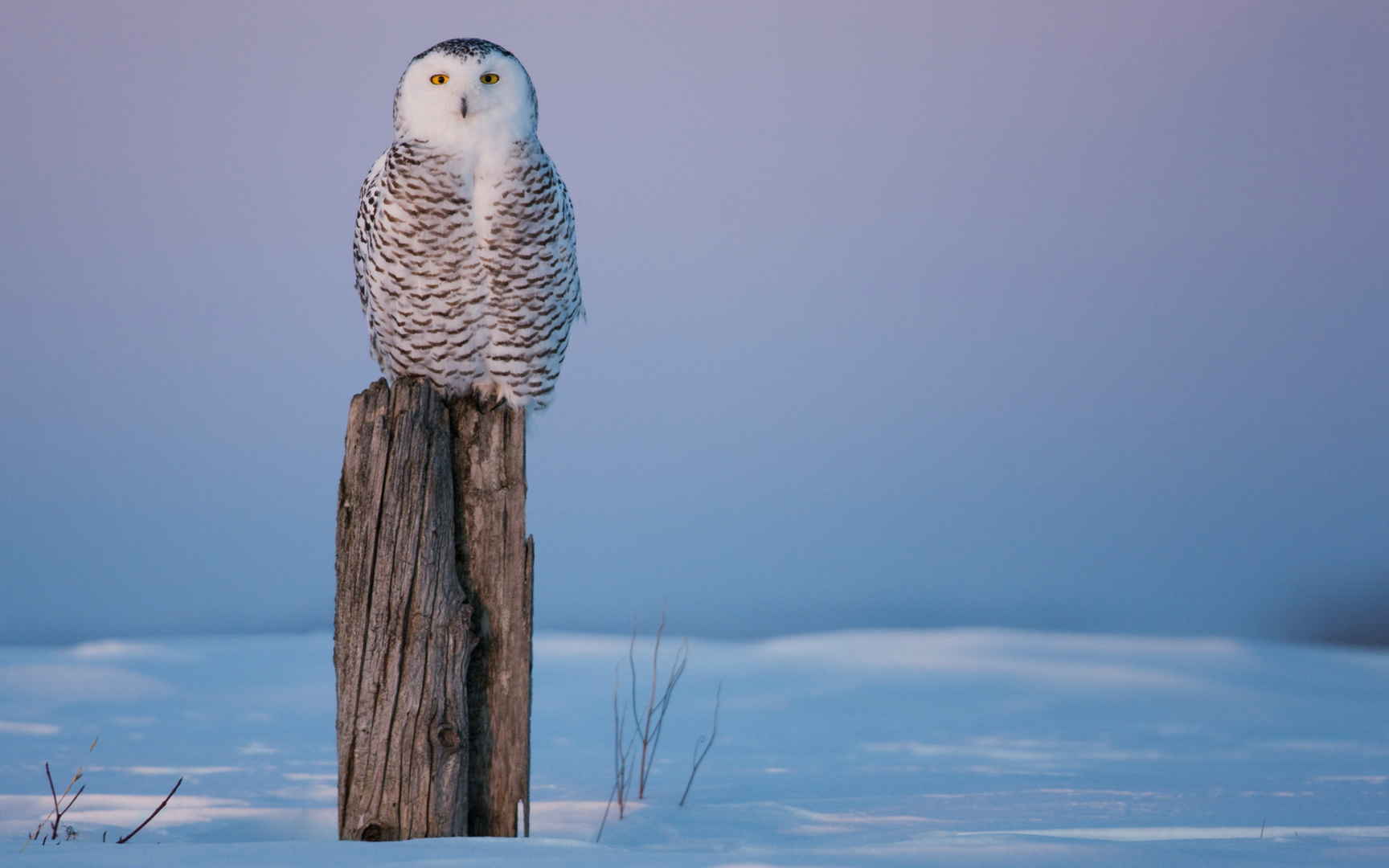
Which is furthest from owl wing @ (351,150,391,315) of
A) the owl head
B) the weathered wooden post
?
the weathered wooden post

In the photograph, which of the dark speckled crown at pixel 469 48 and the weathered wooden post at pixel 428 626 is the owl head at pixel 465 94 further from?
the weathered wooden post at pixel 428 626

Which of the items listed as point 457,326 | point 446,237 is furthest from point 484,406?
point 446,237

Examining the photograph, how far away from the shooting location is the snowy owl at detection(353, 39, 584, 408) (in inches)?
167

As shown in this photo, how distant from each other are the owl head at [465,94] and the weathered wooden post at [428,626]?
90cm

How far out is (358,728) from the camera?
3.68 metres

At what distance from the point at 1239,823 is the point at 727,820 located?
2237mm

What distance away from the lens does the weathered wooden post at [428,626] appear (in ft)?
12.0

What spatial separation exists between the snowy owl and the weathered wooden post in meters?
0.59

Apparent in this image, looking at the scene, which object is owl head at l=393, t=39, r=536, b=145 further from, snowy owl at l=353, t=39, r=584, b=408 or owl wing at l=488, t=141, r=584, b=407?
owl wing at l=488, t=141, r=584, b=407

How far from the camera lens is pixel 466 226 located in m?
4.32

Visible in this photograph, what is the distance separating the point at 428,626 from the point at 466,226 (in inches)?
54.5

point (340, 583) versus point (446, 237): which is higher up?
point (446, 237)

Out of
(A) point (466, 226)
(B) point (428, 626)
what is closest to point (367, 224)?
(A) point (466, 226)

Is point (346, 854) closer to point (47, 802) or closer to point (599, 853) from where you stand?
point (599, 853)
